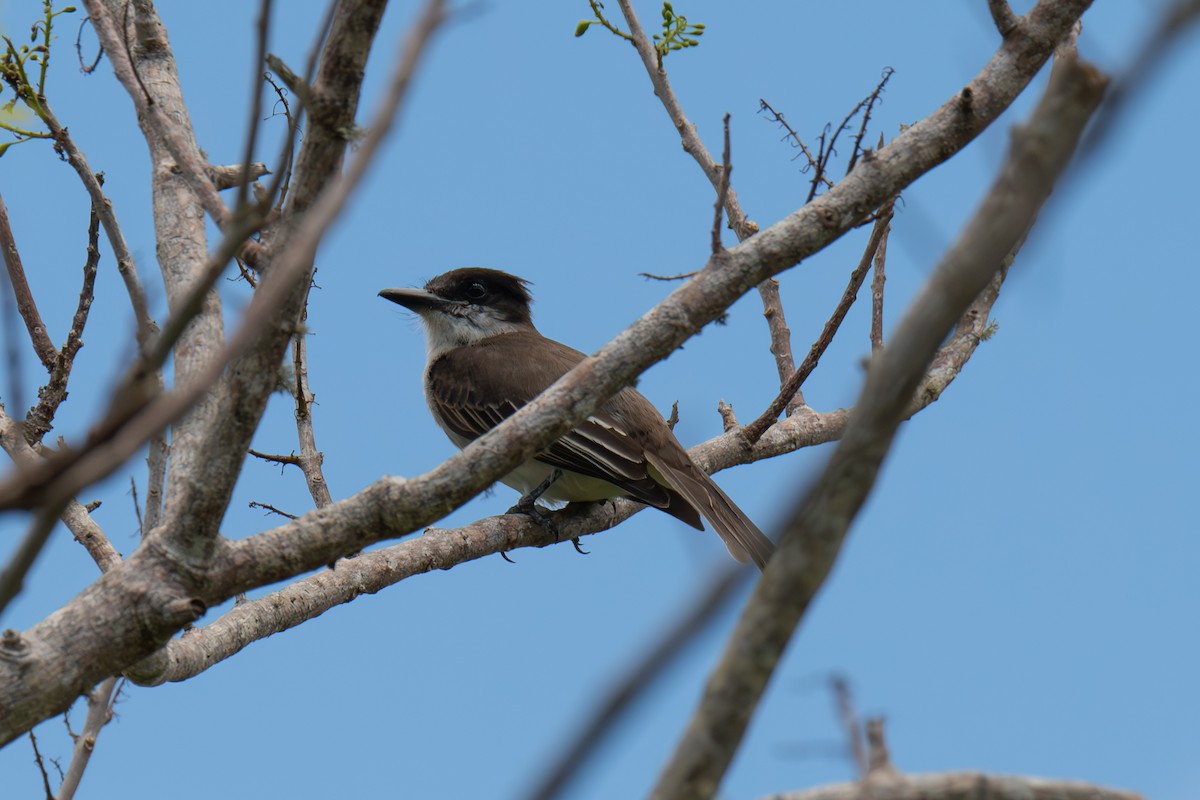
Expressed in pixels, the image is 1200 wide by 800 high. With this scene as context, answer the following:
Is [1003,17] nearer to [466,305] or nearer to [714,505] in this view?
[714,505]

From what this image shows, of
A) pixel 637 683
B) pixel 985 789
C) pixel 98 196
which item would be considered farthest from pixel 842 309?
pixel 637 683

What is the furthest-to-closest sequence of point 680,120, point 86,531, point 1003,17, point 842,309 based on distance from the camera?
point 680,120 < point 842,309 < point 86,531 < point 1003,17

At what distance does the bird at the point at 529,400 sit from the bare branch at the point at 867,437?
3.57 m

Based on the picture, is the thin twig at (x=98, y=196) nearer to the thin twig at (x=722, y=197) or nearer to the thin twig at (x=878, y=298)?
the thin twig at (x=722, y=197)

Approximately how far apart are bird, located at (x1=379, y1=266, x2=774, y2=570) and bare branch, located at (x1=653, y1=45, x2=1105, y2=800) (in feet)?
11.7

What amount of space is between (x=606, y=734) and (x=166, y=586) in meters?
2.14

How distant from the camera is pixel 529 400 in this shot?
7.86 metres

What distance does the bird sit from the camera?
6.81 m

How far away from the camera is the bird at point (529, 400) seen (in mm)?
6809

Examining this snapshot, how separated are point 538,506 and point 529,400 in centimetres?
104

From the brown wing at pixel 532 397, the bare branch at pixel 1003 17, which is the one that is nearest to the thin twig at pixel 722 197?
the bare branch at pixel 1003 17

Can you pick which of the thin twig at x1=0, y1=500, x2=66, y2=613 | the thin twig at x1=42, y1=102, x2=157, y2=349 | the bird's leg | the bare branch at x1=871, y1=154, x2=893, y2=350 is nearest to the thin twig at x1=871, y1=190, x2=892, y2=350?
the bare branch at x1=871, y1=154, x2=893, y2=350

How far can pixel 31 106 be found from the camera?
16.1ft

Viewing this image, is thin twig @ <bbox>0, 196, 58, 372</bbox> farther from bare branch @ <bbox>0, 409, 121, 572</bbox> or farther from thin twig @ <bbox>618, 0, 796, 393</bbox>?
thin twig @ <bbox>618, 0, 796, 393</bbox>
